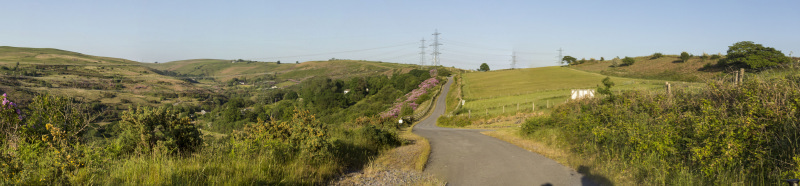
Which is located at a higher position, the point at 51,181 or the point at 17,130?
the point at 17,130

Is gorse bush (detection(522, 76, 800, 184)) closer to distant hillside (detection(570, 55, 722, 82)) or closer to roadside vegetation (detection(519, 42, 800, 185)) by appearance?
roadside vegetation (detection(519, 42, 800, 185))

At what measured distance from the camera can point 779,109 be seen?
18.9ft

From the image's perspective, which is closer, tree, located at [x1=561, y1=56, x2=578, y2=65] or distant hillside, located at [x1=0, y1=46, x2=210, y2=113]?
distant hillside, located at [x1=0, y1=46, x2=210, y2=113]

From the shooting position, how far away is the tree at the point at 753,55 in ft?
161

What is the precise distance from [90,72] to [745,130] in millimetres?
158815

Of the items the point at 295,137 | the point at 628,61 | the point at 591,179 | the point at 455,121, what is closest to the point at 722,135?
the point at 591,179

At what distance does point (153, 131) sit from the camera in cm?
673

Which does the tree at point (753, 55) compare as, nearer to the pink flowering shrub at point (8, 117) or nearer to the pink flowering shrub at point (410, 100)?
the pink flowering shrub at point (410, 100)

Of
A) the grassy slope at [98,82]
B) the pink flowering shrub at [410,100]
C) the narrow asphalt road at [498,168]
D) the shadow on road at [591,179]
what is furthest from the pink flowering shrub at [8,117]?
the grassy slope at [98,82]

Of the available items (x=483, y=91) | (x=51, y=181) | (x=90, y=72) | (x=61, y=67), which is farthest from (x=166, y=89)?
(x=51, y=181)

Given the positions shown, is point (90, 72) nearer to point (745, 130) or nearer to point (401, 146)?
point (401, 146)

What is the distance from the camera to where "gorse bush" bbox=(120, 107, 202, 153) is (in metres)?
6.54

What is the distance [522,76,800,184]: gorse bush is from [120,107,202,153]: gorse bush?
8.93 m

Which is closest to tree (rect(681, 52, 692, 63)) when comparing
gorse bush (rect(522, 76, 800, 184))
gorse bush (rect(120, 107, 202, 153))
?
gorse bush (rect(522, 76, 800, 184))
